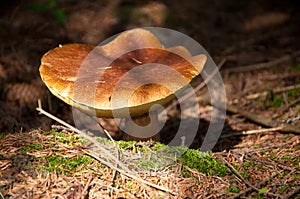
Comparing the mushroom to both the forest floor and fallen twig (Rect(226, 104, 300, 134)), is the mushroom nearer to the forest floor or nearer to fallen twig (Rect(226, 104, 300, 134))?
the forest floor

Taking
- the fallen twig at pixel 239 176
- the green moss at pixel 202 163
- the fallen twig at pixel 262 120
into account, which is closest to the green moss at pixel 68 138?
the green moss at pixel 202 163

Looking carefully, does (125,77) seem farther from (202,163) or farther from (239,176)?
(239,176)

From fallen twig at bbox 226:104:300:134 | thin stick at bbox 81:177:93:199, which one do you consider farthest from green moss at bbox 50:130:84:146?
fallen twig at bbox 226:104:300:134

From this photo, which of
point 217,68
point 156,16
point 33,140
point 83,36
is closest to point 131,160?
point 33,140

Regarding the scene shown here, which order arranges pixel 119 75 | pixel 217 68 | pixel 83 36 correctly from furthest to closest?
pixel 83 36
pixel 217 68
pixel 119 75

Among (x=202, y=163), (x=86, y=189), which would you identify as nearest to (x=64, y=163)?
(x=86, y=189)

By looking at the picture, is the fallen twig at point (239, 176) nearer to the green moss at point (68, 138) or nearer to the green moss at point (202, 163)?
the green moss at point (202, 163)

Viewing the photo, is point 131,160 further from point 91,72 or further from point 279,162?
point 279,162
